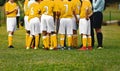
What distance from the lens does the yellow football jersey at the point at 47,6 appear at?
19.0 m

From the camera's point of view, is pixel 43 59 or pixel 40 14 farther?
pixel 40 14

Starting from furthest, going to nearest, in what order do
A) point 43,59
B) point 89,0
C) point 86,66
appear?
1. point 89,0
2. point 43,59
3. point 86,66

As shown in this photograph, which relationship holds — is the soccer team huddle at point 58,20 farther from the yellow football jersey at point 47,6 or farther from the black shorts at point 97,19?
the black shorts at point 97,19

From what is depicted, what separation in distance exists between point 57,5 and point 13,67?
19.0 ft

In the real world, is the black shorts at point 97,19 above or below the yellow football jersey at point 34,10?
below

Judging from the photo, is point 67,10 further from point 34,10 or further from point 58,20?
point 34,10

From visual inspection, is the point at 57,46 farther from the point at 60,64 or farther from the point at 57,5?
the point at 60,64

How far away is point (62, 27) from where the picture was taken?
1941 centimetres

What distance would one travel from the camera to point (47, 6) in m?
19.1

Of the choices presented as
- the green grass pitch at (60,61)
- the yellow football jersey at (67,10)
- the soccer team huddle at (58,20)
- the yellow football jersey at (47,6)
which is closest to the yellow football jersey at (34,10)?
the soccer team huddle at (58,20)

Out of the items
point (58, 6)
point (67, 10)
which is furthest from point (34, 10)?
point (67, 10)

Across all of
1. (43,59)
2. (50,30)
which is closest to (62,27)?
(50,30)

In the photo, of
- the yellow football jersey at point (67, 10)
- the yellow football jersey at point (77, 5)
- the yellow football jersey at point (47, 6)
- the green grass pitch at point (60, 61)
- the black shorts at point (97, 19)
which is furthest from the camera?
the black shorts at point (97, 19)

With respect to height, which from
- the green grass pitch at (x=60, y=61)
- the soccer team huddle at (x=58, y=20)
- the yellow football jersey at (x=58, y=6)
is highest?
the yellow football jersey at (x=58, y=6)
